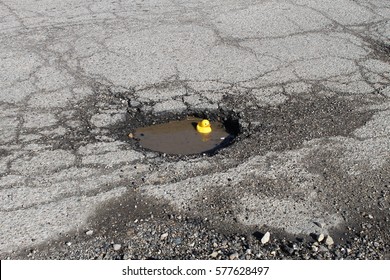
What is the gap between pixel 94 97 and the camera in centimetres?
529

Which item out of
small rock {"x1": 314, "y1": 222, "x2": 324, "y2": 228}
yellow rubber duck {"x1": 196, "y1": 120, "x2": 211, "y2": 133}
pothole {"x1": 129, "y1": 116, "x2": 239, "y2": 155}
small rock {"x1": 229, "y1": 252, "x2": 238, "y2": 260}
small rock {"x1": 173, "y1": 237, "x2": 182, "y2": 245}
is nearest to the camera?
small rock {"x1": 229, "y1": 252, "x2": 238, "y2": 260}

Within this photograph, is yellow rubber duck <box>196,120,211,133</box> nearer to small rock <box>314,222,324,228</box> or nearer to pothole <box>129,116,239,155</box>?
pothole <box>129,116,239,155</box>

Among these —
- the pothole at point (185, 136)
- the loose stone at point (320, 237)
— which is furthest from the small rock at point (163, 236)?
the pothole at point (185, 136)

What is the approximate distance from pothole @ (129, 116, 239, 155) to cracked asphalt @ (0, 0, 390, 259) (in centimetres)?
9

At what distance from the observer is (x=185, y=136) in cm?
470

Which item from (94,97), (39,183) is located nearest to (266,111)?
(94,97)

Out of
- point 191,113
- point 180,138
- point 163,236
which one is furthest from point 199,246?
point 191,113

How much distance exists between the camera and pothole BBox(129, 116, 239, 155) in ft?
14.9

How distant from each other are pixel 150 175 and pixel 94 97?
5.20 feet

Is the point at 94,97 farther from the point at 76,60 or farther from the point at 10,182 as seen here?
the point at 10,182

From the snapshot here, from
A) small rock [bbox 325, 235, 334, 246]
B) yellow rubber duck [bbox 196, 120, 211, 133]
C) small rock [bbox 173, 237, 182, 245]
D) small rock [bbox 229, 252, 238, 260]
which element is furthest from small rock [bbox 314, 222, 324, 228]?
yellow rubber duck [bbox 196, 120, 211, 133]

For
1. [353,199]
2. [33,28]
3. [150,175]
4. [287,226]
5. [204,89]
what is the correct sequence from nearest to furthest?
[287,226]
[353,199]
[150,175]
[204,89]
[33,28]

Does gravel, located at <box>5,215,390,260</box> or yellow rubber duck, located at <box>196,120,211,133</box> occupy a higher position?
gravel, located at <box>5,215,390,260</box>

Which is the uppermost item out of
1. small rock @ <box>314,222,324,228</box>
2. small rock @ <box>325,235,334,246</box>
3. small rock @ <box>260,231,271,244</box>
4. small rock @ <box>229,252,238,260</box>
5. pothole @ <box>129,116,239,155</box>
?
small rock @ <box>229,252,238,260</box>
